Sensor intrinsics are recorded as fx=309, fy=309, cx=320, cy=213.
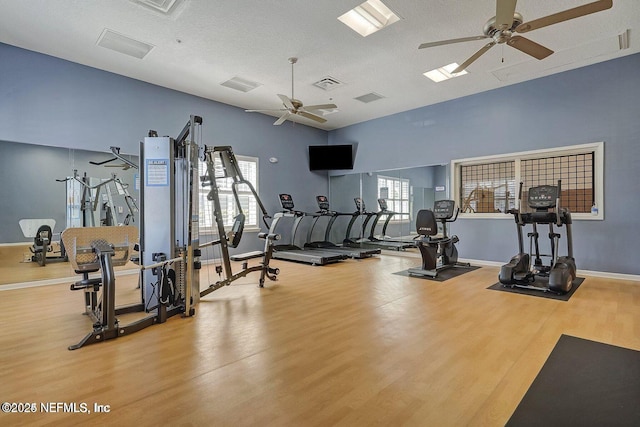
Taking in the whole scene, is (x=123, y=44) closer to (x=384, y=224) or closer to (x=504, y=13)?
(x=504, y=13)

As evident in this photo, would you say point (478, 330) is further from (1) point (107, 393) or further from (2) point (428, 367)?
(1) point (107, 393)

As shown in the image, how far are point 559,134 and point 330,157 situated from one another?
528 cm

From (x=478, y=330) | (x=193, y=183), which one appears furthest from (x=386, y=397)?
(x=193, y=183)

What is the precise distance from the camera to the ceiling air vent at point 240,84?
19.5 feet

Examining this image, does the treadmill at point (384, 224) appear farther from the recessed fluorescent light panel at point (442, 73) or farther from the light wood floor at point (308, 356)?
the light wood floor at point (308, 356)

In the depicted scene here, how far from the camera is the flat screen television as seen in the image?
29.4 ft

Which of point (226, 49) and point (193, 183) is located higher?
point (226, 49)

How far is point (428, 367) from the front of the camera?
2.19 metres

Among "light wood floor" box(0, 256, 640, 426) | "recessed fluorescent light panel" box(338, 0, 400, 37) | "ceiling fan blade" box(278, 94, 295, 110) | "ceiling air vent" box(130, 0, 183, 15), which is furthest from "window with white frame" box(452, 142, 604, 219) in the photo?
"ceiling air vent" box(130, 0, 183, 15)

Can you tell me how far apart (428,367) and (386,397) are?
0.51 meters

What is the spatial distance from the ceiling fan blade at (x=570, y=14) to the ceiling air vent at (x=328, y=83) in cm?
338

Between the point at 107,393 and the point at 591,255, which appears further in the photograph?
the point at 591,255

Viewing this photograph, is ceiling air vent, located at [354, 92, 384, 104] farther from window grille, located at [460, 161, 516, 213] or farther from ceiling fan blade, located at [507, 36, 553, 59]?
ceiling fan blade, located at [507, 36, 553, 59]

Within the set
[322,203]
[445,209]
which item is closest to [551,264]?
[445,209]
